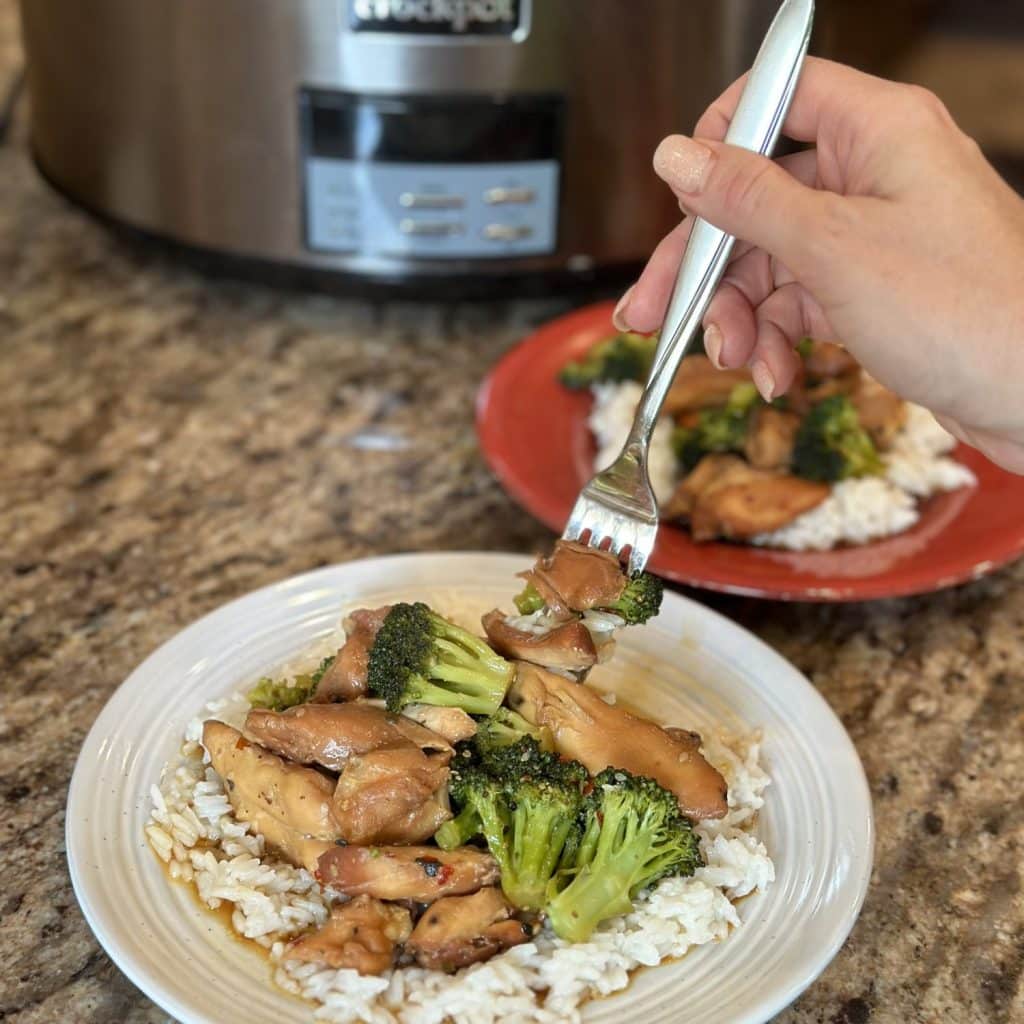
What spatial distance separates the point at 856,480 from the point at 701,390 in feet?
0.77

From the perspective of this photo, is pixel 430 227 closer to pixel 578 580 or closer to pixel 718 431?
pixel 718 431

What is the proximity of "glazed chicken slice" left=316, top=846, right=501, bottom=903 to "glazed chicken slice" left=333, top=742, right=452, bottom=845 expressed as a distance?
0.02 m

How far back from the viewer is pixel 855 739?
121 centimetres

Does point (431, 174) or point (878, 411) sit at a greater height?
point (431, 174)

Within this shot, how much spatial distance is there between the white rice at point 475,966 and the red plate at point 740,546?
29 centimetres

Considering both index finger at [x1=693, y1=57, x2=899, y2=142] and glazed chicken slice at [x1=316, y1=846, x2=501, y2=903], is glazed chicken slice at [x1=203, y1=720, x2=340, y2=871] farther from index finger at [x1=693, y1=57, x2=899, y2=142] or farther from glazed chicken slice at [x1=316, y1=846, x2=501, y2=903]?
index finger at [x1=693, y1=57, x2=899, y2=142]

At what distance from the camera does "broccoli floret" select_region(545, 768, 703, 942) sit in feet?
2.96

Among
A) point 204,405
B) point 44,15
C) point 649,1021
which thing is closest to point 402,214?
point 204,405

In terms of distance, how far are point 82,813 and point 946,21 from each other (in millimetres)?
2555

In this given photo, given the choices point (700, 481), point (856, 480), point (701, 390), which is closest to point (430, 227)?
point (701, 390)

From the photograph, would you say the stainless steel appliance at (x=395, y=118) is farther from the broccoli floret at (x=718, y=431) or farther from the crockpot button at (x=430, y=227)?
the broccoli floret at (x=718, y=431)

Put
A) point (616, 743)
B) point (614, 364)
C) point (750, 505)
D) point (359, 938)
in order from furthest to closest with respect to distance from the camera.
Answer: point (614, 364) < point (750, 505) < point (616, 743) < point (359, 938)

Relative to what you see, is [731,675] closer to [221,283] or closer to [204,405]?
[204,405]

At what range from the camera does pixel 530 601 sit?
1062 mm
